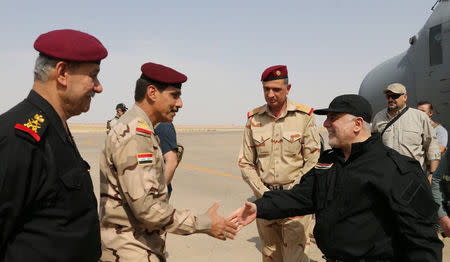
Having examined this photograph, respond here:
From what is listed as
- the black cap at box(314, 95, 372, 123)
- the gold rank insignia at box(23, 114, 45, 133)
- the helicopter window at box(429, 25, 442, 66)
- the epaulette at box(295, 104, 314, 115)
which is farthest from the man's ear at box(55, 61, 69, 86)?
the helicopter window at box(429, 25, 442, 66)

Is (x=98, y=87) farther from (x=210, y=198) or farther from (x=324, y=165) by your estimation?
(x=210, y=198)

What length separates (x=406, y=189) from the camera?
242cm

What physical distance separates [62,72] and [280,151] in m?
2.74

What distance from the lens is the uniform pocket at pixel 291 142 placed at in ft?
13.2

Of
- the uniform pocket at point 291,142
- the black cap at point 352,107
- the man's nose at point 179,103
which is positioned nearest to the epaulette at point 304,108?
the uniform pocket at point 291,142

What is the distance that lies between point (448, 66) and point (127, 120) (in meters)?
5.62

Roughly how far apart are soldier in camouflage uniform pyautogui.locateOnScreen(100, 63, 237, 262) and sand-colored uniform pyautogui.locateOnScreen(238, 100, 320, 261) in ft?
4.81

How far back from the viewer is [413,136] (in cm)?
519

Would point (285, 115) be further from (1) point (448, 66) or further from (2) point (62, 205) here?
(1) point (448, 66)

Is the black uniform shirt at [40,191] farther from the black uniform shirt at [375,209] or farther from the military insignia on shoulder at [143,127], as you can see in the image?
the black uniform shirt at [375,209]

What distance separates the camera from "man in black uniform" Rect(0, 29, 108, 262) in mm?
1472

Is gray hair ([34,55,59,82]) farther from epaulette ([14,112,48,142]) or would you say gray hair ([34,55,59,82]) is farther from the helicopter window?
the helicopter window

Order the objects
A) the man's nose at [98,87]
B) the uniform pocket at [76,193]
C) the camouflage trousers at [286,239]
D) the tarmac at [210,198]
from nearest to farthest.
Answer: the uniform pocket at [76,193], the man's nose at [98,87], the camouflage trousers at [286,239], the tarmac at [210,198]

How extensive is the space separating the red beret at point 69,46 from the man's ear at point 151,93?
0.82 m
